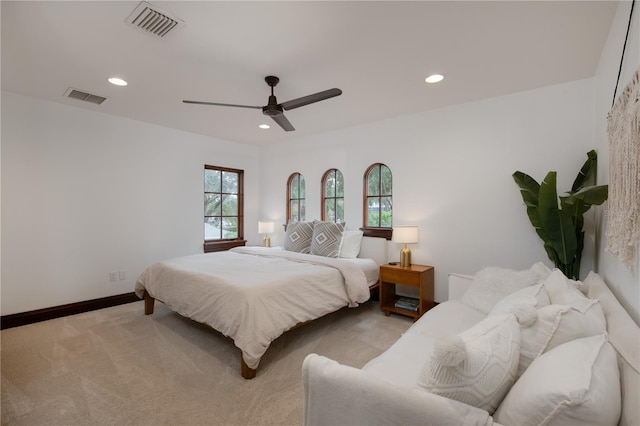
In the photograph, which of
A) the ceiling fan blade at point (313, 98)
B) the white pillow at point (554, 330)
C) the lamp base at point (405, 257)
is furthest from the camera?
the lamp base at point (405, 257)

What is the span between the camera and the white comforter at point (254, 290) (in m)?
2.31

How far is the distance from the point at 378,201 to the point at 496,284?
2236mm

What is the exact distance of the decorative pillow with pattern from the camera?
3.04 feet

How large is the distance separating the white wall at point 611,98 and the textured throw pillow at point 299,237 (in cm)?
313

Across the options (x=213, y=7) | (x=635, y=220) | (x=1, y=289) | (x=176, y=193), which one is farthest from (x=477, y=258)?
(x=1, y=289)

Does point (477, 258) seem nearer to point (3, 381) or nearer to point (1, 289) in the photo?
point (3, 381)

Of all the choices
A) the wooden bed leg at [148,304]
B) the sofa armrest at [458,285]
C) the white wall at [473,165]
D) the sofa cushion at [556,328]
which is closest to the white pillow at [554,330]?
the sofa cushion at [556,328]

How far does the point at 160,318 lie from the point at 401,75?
366cm

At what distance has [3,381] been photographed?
7.17ft

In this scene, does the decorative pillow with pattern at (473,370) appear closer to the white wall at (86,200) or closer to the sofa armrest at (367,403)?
the sofa armrest at (367,403)

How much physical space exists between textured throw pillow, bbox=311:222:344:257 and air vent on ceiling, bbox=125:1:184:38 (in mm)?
2829

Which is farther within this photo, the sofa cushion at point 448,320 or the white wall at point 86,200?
the white wall at point 86,200

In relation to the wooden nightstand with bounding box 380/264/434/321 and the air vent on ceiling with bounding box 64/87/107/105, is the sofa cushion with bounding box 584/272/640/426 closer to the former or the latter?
the wooden nightstand with bounding box 380/264/434/321

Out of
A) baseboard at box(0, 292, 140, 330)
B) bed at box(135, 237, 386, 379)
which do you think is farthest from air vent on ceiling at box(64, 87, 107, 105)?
baseboard at box(0, 292, 140, 330)
